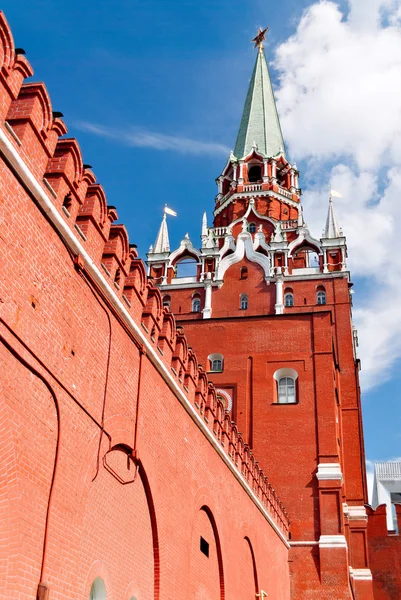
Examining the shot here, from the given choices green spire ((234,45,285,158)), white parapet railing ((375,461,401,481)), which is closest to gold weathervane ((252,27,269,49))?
green spire ((234,45,285,158))

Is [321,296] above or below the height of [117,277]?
above

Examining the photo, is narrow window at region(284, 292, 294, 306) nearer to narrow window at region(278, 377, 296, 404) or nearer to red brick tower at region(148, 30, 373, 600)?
red brick tower at region(148, 30, 373, 600)

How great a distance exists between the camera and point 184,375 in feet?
46.7

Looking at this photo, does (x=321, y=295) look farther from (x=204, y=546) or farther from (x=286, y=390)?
(x=204, y=546)

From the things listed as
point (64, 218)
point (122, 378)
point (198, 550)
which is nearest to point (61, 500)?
point (122, 378)

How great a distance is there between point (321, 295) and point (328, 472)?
10.5 meters

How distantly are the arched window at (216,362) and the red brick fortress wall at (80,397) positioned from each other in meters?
14.2

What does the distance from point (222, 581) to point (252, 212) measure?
86.3ft

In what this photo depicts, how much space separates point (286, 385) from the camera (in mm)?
27969

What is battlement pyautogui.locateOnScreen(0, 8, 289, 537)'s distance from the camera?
26.9 feet

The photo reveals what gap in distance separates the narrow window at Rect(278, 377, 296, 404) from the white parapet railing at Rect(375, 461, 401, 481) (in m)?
24.3

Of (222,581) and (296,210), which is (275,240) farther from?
(222,581)

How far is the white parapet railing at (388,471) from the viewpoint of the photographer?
4931 centimetres

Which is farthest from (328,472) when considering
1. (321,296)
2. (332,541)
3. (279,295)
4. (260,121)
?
(260,121)
